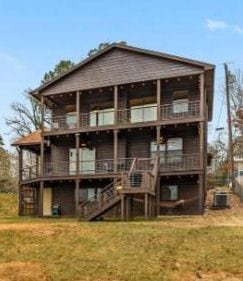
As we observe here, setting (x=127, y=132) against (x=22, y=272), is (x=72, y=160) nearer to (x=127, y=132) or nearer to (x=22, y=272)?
(x=127, y=132)

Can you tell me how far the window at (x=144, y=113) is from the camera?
34.1 meters

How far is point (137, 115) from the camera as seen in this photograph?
34719 mm

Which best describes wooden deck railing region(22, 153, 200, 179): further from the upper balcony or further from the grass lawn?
the grass lawn

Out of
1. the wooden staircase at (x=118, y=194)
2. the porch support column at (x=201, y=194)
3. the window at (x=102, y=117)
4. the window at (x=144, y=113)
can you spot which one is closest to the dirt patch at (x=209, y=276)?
the wooden staircase at (x=118, y=194)

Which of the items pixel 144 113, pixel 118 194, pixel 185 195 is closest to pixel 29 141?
pixel 144 113

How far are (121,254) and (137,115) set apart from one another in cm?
1990

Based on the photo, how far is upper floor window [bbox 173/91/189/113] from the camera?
33906mm

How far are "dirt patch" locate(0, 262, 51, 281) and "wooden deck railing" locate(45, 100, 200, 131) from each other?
19.4 m

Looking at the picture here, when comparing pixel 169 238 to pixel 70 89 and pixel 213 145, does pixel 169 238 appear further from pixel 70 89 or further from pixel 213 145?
pixel 213 145

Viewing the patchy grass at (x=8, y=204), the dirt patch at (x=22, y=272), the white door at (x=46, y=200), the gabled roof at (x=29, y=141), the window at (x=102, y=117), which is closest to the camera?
the dirt patch at (x=22, y=272)

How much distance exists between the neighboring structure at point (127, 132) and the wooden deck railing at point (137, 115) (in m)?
0.06

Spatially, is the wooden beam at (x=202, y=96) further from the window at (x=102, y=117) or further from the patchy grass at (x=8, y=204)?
the patchy grass at (x=8, y=204)

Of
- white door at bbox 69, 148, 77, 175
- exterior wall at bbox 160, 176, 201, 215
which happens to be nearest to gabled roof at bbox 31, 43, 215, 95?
white door at bbox 69, 148, 77, 175

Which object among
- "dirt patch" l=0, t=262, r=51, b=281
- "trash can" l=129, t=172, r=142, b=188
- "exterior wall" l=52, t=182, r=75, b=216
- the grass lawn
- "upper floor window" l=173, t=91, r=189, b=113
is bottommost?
"dirt patch" l=0, t=262, r=51, b=281
